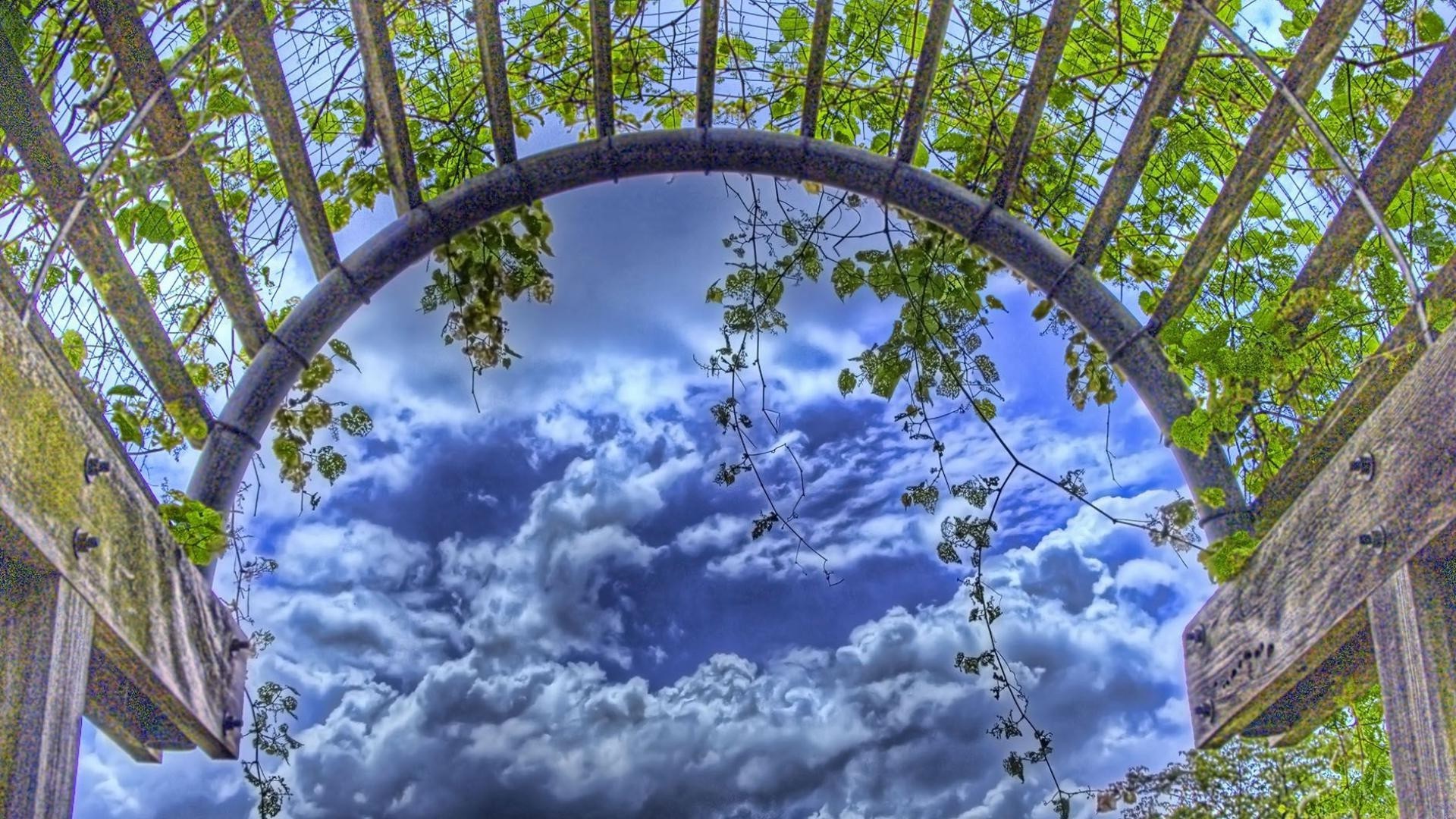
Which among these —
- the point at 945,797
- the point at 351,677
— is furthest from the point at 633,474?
the point at 945,797

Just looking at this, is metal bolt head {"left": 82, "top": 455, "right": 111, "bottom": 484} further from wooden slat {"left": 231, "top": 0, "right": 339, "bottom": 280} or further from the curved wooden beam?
wooden slat {"left": 231, "top": 0, "right": 339, "bottom": 280}

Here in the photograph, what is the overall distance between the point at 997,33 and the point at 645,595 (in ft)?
18.5

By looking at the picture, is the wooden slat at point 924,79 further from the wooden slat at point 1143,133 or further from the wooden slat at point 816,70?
the wooden slat at point 1143,133

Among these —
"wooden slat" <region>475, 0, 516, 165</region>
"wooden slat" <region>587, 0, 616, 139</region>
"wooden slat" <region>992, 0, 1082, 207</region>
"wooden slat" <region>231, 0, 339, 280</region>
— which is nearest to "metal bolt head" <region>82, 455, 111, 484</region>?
"wooden slat" <region>231, 0, 339, 280</region>

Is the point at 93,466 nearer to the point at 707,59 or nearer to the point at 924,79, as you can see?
the point at 707,59

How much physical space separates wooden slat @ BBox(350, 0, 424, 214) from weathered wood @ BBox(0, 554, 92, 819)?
1063 mm

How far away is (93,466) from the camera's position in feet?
5.53

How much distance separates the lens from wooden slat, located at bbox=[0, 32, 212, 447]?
1.71 metres

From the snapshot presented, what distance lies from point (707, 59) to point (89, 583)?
1.40 meters

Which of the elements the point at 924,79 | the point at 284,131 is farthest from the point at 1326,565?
the point at 284,131

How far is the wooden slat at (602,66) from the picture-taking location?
7.50ft

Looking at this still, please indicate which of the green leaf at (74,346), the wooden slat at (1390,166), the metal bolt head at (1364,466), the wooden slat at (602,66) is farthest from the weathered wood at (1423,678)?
the green leaf at (74,346)

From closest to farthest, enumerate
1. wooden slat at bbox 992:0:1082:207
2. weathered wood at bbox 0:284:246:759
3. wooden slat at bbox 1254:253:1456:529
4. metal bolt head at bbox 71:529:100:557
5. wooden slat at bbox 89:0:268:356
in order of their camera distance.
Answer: weathered wood at bbox 0:284:246:759 < metal bolt head at bbox 71:529:100:557 < wooden slat at bbox 1254:253:1456:529 < wooden slat at bbox 89:0:268:356 < wooden slat at bbox 992:0:1082:207

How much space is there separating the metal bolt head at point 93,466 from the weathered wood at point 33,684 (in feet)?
0.55
